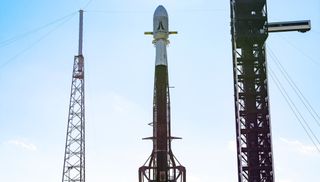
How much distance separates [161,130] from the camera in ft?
203

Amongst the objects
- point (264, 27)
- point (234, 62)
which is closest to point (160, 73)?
point (234, 62)

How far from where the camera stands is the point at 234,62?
6775 cm

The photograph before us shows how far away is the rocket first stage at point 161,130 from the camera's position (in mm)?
60625

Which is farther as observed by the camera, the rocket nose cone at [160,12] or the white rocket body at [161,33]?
the rocket nose cone at [160,12]

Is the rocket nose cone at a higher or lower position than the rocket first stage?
higher

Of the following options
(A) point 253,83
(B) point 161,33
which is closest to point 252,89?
(A) point 253,83

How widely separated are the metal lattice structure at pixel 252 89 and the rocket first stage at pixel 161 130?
8.74 metres

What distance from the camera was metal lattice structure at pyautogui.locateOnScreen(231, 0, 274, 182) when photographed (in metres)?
65.4

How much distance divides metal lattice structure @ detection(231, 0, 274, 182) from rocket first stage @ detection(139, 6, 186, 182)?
874cm

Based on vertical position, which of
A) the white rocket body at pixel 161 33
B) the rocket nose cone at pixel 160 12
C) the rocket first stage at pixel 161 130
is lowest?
the rocket first stage at pixel 161 130

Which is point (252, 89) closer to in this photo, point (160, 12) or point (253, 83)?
point (253, 83)

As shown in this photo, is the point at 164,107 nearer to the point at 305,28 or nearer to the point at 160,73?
the point at 160,73

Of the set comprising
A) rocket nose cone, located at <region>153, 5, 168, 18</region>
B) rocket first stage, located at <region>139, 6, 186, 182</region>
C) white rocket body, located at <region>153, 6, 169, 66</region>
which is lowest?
rocket first stage, located at <region>139, 6, 186, 182</region>

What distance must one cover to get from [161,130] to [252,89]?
13.7 m
